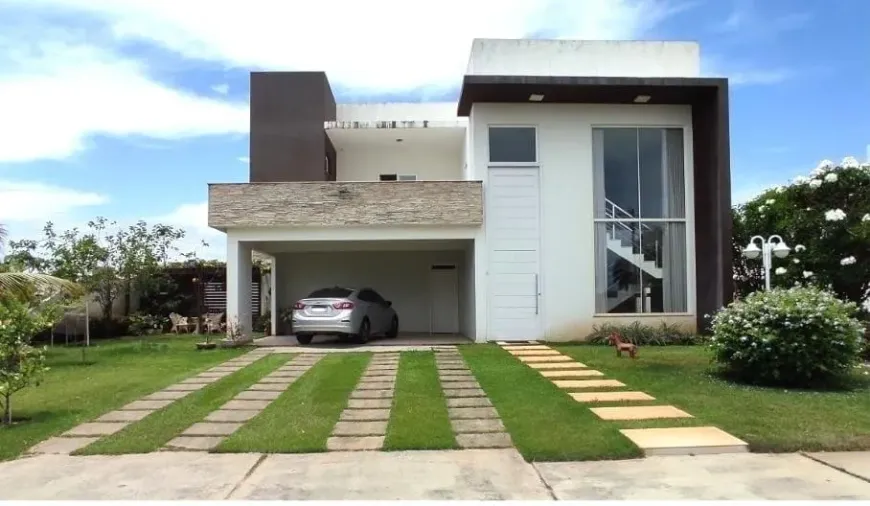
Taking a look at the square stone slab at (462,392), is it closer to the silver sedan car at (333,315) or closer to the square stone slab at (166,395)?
the square stone slab at (166,395)

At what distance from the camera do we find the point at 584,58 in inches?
637

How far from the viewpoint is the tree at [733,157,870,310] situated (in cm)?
1402

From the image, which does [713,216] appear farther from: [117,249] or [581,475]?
[117,249]

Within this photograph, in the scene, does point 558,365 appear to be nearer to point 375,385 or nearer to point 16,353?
point 375,385

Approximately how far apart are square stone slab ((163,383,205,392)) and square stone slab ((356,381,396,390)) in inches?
91.4

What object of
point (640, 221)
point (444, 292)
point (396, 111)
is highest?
point (396, 111)

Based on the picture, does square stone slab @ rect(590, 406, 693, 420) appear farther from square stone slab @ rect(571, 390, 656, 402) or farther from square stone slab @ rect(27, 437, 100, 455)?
square stone slab @ rect(27, 437, 100, 455)

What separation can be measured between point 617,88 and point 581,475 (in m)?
11.3

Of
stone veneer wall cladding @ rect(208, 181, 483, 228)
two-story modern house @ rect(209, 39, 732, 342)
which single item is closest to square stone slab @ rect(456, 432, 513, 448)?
two-story modern house @ rect(209, 39, 732, 342)

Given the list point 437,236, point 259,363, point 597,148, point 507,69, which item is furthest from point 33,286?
point 597,148

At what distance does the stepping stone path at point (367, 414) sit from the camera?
21.4 feet

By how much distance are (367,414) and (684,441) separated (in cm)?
339

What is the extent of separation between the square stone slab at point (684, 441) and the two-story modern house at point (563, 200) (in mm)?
8896

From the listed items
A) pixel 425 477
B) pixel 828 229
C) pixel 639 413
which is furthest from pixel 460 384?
pixel 828 229
